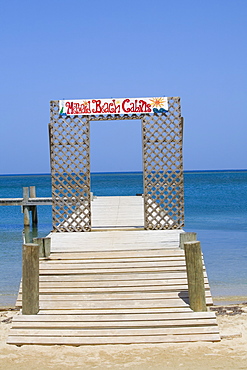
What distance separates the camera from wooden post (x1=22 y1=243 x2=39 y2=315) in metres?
7.76

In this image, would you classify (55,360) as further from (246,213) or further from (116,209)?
(246,213)

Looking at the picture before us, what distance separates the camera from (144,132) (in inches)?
444

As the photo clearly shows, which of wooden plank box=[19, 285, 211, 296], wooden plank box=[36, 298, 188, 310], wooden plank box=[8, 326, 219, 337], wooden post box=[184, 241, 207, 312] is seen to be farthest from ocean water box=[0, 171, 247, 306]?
wooden plank box=[8, 326, 219, 337]

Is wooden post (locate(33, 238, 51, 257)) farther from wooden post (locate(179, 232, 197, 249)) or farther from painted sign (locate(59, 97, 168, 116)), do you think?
painted sign (locate(59, 97, 168, 116))

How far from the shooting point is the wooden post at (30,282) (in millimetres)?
7762

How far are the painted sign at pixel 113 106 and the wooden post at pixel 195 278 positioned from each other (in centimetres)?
408

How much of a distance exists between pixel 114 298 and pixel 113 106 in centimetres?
447

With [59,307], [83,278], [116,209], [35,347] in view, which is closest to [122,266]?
[83,278]

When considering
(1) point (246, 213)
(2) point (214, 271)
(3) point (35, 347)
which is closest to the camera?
(3) point (35, 347)

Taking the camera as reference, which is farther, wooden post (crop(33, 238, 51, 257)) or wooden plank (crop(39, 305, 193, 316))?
wooden post (crop(33, 238, 51, 257))

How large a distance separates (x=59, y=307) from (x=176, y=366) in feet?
6.68

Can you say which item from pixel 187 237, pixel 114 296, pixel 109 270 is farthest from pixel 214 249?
pixel 114 296

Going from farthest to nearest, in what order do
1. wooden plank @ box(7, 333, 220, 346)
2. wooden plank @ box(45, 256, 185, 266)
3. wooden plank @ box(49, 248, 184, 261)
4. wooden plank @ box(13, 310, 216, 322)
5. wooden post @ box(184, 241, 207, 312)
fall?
wooden plank @ box(49, 248, 184, 261), wooden plank @ box(45, 256, 185, 266), wooden post @ box(184, 241, 207, 312), wooden plank @ box(13, 310, 216, 322), wooden plank @ box(7, 333, 220, 346)

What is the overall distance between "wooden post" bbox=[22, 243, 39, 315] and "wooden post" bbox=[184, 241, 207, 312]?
206 cm
